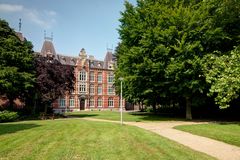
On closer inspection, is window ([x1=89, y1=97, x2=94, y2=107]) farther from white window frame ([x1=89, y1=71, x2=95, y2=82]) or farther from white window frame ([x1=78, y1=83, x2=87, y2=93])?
white window frame ([x1=89, y1=71, x2=95, y2=82])

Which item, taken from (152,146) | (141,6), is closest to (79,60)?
(141,6)

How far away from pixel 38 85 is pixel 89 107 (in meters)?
38.5

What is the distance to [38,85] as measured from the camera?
1339 inches

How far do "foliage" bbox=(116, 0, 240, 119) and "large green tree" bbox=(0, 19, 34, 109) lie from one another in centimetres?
1215

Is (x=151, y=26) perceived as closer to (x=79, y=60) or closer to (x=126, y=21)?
(x=126, y=21)

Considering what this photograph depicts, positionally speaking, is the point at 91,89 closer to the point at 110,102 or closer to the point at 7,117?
the point at 110,102

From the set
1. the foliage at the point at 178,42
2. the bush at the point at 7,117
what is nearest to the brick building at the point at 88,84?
the bush at the point at 7,117

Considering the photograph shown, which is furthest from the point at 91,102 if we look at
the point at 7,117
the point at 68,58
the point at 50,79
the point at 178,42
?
the point at 178,42

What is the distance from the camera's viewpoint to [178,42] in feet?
85.7

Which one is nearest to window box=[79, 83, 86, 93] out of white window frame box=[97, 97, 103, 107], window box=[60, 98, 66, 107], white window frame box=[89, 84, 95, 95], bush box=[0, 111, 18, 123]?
white window frame box=[89, 84, 95, 95]

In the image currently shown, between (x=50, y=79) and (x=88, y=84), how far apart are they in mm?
38335

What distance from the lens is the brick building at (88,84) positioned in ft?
227

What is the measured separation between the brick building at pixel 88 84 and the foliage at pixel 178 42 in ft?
133

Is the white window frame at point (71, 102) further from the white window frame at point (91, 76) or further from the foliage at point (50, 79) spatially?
the foliage at point (50, 79)
